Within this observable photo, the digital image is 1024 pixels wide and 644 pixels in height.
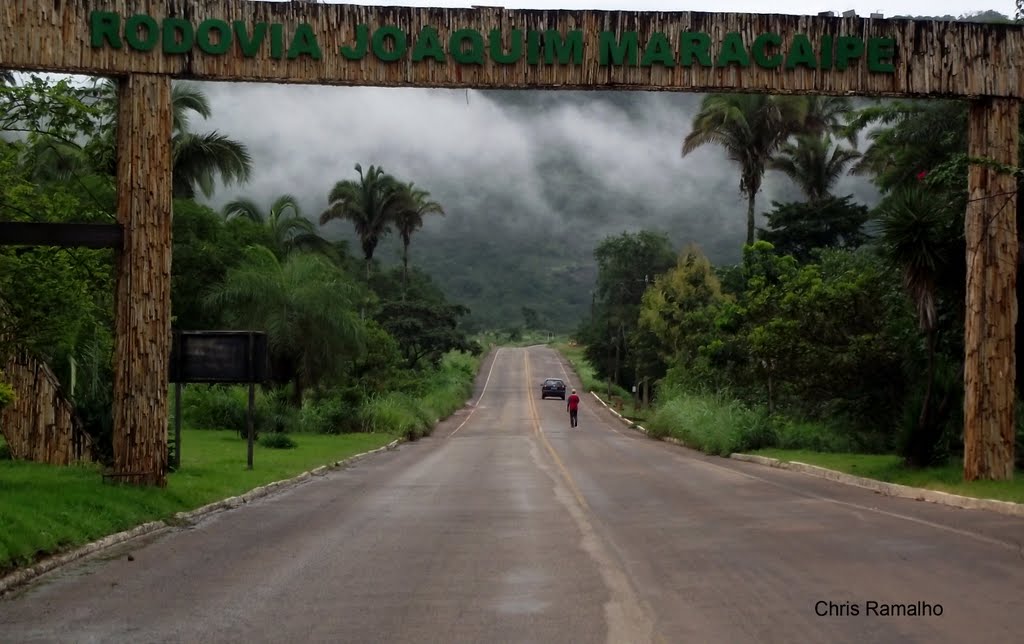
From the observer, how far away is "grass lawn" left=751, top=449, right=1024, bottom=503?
57.7ft

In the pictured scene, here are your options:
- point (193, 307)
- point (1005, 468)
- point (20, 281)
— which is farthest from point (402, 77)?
point (193, 307)

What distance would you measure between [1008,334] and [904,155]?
20145 mm

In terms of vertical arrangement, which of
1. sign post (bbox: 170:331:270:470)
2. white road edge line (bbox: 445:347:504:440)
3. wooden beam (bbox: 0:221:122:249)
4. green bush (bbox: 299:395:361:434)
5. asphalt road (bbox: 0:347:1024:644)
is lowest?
white road edge line (bbox: 445:347:504:440)

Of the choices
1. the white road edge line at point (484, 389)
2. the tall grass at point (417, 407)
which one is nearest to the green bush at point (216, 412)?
the tall grass at point (417, 407)

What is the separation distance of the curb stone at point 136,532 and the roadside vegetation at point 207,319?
0.17 meters

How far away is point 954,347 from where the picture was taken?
23953mm

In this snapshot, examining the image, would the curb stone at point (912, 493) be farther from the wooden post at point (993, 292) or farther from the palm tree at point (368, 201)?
the palm tree at point (368, 201)

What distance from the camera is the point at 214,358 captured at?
21312 millimetres

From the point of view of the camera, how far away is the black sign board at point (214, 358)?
21.0 m

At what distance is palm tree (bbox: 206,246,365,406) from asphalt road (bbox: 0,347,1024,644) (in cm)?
2274

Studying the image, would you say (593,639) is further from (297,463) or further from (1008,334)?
(297,463)

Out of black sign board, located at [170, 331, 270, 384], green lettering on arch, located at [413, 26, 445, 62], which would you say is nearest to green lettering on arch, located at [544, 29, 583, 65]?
green lettering on arch, located at [413, 26, 445, 62]

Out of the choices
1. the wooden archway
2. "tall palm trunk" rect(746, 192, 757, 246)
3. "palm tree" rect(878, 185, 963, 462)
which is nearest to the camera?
the wooden archway

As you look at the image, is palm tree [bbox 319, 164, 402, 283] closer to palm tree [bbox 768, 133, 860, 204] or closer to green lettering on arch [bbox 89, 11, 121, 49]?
palm tree [bbox 768, 133, 860, 204]
